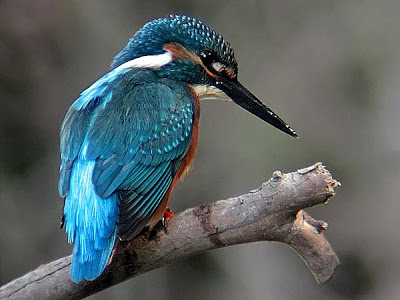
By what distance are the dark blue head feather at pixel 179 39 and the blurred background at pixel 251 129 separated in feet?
4.94

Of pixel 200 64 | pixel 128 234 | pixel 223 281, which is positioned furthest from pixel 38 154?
pixel 128 234

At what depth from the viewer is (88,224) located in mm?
2248

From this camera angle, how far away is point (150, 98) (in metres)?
2.52

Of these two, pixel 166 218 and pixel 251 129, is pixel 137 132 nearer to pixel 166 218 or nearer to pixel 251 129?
pixel 166 218

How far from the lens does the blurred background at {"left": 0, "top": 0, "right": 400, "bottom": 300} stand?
4.18 metres

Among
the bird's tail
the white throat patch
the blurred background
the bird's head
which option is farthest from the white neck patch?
the blurred background

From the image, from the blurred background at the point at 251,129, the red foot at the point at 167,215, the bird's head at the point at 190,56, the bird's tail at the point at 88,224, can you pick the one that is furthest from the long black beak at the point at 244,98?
the blurred background at the point at 251,129

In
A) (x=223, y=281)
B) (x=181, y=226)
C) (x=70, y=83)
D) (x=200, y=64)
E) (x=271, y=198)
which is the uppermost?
(x=200, y=64)

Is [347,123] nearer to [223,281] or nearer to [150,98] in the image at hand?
[223,281]

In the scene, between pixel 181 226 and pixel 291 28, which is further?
pixel 291 28

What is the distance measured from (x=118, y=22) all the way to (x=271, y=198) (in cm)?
245

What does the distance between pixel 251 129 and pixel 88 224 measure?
2.02m

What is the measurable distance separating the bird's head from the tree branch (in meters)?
0.47

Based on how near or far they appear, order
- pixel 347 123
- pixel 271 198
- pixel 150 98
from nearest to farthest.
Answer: pixel 271 198 < pixel 150 98 < pixel 347 123
